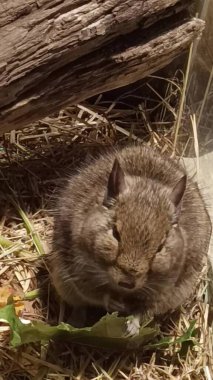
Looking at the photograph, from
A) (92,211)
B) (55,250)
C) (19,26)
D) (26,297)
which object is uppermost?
(19,26)

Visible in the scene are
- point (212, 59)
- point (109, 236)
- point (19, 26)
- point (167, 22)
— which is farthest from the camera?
point (212, 59)

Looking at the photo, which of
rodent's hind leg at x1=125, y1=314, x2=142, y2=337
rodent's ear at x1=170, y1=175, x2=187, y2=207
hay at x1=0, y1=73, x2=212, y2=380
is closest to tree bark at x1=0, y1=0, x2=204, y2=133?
hay at x1=0, y1=73, x2=212, y2=380

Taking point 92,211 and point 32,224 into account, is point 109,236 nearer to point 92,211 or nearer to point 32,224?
point 92,211

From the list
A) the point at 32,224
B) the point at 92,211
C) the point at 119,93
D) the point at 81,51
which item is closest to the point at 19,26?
the point at 81,51

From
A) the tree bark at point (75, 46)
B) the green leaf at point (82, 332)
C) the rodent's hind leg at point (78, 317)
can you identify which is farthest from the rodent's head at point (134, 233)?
the tree bark at point (75, 46)

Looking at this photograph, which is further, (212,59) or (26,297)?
(212,59)

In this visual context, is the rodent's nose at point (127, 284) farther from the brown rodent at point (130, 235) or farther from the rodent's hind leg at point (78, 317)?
the rodent's hind leg at point (78, 317)

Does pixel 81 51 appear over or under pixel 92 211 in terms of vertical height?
over

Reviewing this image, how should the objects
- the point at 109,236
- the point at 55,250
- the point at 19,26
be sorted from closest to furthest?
the point at 109,236 → the point at 19,26 → the point at 55,250

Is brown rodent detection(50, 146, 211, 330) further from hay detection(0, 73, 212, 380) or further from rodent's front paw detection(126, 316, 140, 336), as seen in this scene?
hay detection(0, 73, 212, 380)
